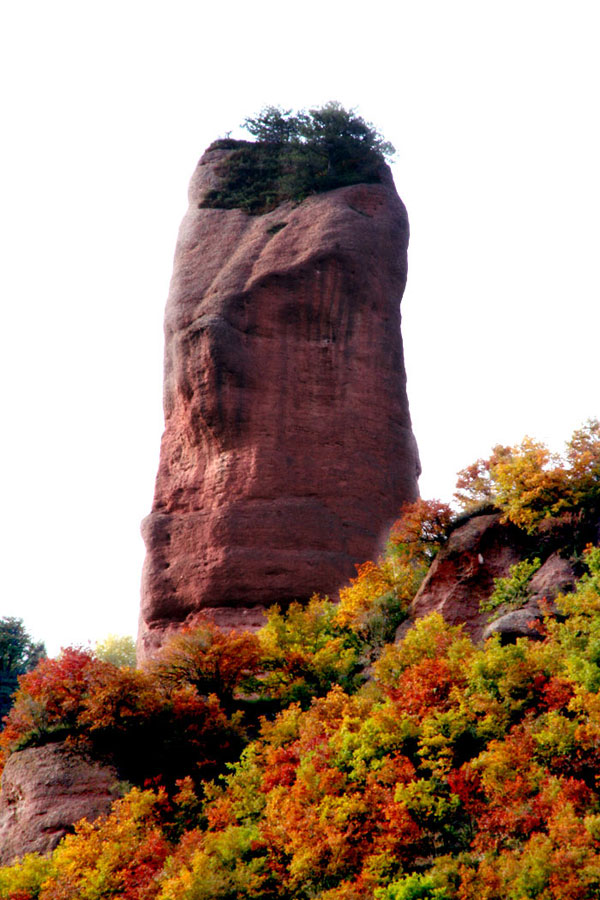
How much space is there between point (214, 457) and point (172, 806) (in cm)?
905

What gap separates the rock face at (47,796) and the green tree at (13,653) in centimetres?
1747

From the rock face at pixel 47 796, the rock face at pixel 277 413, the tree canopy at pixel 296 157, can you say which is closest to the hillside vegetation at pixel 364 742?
the rock face at pixel 47 796

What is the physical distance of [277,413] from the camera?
23.2 meters

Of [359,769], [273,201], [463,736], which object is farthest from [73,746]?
[273,201]

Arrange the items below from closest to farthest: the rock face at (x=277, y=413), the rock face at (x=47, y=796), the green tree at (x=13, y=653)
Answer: the rock face at (x=47, y=796), the rock face at (x=277, y=413), the green tree at (x=13, y=653)

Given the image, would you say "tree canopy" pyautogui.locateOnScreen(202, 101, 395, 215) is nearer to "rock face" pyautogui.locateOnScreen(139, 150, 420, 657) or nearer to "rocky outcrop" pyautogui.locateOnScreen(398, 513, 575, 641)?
"rock face" pyautogui.locateOnScreen(139, 150, 420, 657)

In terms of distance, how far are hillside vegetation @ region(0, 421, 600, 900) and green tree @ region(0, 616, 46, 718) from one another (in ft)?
57.1

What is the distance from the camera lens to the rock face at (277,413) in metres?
21.8

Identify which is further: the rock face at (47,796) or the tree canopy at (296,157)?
the tree canopy at (296,157)

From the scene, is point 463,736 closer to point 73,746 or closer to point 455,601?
point 455,601

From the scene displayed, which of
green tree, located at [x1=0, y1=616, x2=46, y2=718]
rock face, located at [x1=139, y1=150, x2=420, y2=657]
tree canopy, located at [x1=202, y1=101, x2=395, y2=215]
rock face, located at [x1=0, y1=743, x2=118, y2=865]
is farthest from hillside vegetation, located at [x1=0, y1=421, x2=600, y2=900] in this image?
green tree, located at [x1=0, y1=616, x2=46, y2=718]

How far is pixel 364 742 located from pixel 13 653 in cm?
2481

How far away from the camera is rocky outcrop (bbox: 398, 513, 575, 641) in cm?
1695

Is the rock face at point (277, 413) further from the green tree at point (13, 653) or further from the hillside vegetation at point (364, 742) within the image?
the green tree at point (13, 653)
